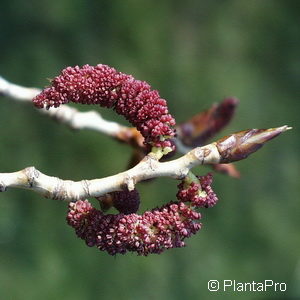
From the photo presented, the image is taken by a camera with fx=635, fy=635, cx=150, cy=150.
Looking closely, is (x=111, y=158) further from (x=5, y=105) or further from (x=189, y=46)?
(x=189, y=46)

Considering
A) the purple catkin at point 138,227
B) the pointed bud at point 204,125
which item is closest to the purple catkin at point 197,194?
the purple catkin at point 138,227

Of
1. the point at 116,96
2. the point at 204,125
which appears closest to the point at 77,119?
the point at 204,125

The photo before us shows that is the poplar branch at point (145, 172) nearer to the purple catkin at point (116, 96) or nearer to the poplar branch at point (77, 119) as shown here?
the purple catkin at point (116, 96)

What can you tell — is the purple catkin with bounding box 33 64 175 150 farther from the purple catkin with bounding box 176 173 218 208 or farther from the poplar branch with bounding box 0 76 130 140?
the poplar branch with bounding box 0 76 130 140

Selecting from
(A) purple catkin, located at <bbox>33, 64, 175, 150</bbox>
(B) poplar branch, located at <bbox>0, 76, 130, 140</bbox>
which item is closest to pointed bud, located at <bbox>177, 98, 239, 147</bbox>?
(B) poplar branch, located at <bbox>0, 76, 130, 140</bbox>

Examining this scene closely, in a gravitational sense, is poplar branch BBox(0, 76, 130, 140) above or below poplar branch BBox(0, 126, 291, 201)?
above

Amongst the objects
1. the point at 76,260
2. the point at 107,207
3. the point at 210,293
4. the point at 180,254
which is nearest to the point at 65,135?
the point at 76,260
